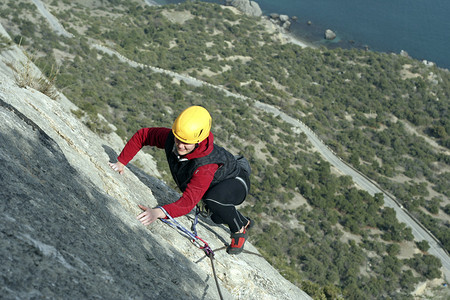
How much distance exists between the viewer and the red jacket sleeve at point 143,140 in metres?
5.67

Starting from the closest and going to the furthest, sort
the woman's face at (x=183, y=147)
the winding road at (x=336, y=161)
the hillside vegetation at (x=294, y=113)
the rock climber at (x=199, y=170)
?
the rock climber at (x=199, y=170) → the woman's face at (x=183, y=147) → the hillside vegetation at (x=294, y=113) → the winding road at (x=336, y=161)

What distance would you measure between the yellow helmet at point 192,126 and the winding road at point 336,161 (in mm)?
33891

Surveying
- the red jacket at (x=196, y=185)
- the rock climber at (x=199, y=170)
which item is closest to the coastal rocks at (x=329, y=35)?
the rock climber at (x=199, y=170)

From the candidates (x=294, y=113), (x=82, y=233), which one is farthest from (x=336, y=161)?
(x=82, y=233)

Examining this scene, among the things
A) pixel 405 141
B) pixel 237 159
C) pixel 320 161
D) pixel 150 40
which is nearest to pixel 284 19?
pixel 150 40

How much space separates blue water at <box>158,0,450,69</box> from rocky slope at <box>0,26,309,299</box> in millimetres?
88614

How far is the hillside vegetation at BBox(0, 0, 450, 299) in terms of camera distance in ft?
90.4

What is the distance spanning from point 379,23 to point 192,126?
113 meters

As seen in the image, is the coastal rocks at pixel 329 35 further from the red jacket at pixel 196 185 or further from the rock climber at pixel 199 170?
the red jacket at pixel 196 185

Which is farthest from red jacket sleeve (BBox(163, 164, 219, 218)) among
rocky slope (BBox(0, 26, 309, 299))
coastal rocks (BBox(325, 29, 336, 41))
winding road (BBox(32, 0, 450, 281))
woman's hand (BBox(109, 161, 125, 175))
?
coastal rocks (BBox(325, 29, 336, 41))

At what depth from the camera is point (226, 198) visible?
538cm

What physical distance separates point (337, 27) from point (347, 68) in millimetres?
30837

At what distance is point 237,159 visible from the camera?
20.1 feet

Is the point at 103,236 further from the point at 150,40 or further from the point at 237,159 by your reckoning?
the point at 150,40
